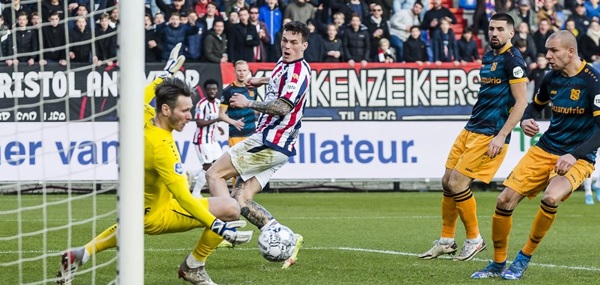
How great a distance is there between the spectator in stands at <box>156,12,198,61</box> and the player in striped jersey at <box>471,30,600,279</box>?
14337mm

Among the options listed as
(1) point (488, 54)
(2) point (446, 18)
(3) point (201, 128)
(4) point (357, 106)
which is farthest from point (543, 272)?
(2) point (446, 18)

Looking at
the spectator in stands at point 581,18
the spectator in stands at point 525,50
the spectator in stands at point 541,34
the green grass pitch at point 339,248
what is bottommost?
the green grass pitch at point 339,248

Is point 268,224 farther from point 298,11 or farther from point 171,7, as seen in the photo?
point 298,11

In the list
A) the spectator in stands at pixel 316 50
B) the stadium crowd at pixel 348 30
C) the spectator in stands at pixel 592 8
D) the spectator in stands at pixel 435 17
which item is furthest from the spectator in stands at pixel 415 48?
the spectator in stands at pixel 592 8

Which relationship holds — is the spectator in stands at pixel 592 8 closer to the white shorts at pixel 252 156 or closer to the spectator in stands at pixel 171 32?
the spectator in stands at pixel 171 32

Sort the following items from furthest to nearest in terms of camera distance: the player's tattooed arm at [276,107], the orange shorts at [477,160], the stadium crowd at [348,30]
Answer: the stadium crowd at [348,30]
the orange shorts at [477,160]
the player's tattooed arm at [276,107]

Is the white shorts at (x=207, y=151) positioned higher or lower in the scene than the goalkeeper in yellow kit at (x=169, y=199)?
lower

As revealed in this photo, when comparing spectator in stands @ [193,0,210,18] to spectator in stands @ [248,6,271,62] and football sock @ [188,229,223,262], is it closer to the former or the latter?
spectator in stands @ [248,6,271,62]

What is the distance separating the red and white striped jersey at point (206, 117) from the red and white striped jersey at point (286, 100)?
883cm

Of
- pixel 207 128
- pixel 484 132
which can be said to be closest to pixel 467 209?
pixel 484 132

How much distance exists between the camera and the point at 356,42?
23750mm

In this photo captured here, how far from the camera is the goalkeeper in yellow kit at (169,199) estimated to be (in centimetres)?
811

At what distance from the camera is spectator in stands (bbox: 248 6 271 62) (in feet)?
77.2

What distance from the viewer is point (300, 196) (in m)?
20.9
